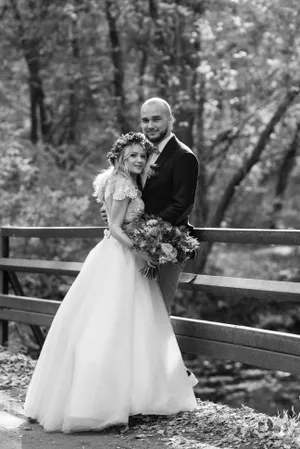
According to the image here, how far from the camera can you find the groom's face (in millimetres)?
5809

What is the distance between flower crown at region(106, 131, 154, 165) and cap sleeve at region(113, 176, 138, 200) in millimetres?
186

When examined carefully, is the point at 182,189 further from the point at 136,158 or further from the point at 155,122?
the point at 155,122

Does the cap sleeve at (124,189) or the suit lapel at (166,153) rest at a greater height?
the suit lapel at (166,153)

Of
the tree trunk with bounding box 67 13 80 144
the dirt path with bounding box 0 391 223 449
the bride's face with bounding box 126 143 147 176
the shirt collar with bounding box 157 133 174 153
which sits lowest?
the dirt path with bounding box 0 391 223 449

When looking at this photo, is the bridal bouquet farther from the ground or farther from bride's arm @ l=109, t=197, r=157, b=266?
the ground

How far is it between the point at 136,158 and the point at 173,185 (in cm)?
34

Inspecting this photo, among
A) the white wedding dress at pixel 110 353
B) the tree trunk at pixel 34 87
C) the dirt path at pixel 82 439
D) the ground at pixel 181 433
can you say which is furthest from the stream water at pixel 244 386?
the dirt path at pixel 82 439

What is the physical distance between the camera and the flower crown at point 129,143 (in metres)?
5.64

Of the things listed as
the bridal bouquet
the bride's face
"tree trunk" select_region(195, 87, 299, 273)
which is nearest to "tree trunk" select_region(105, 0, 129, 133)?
"tree trunk" select_region(195, 87, 299, 273)

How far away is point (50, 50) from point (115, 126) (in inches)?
90.6

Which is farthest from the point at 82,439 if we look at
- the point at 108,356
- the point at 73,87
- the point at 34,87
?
the point at 34,87

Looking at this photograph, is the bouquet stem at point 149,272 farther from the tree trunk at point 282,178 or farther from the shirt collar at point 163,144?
the tree trunk at point 282,178

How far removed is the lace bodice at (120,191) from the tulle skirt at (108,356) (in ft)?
0.83

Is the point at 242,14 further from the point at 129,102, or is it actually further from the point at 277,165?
the point at 277,165
